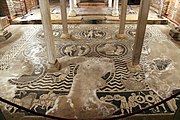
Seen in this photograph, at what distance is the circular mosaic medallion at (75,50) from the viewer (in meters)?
4.46

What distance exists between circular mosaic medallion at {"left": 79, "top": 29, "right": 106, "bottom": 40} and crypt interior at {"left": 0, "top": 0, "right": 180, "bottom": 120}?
0.01 m

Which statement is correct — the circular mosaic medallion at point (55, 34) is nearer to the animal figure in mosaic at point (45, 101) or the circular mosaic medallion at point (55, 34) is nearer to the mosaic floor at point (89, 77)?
the mosaic floor at point (89, 77)

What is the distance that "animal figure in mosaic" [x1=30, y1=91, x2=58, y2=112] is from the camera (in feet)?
8.86

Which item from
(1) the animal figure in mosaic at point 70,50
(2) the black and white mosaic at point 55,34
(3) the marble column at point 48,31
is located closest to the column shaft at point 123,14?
(1) the animal figure in mosaic at point 70,50

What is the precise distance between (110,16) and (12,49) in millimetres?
4734

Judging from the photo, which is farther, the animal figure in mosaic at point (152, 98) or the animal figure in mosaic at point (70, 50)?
the animal figure in mosaic at point (70, 50)

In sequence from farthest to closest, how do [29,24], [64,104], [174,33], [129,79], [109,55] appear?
[29,24], [174,33], [109,55], [129,79], [64,104]

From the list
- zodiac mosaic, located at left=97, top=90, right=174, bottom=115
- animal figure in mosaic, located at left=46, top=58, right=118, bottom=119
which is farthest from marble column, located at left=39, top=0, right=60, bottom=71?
zodiac mosaic, located at left=97, top=90, right=174, bottom=115

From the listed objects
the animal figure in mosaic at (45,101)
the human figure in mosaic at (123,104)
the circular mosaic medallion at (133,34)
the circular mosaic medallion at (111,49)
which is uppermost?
the circular mosaic medallion at (133,34)

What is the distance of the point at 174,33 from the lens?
17.3ft

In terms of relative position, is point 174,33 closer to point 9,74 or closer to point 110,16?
point 110,16

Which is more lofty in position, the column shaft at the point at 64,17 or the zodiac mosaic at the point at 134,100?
the column shaft at the point at 64,17

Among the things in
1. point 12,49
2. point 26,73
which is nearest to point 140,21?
point 26,73

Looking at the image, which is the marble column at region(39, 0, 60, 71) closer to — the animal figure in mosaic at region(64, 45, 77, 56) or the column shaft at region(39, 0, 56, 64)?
the column shaft at region(39, 0, 56, 64)
